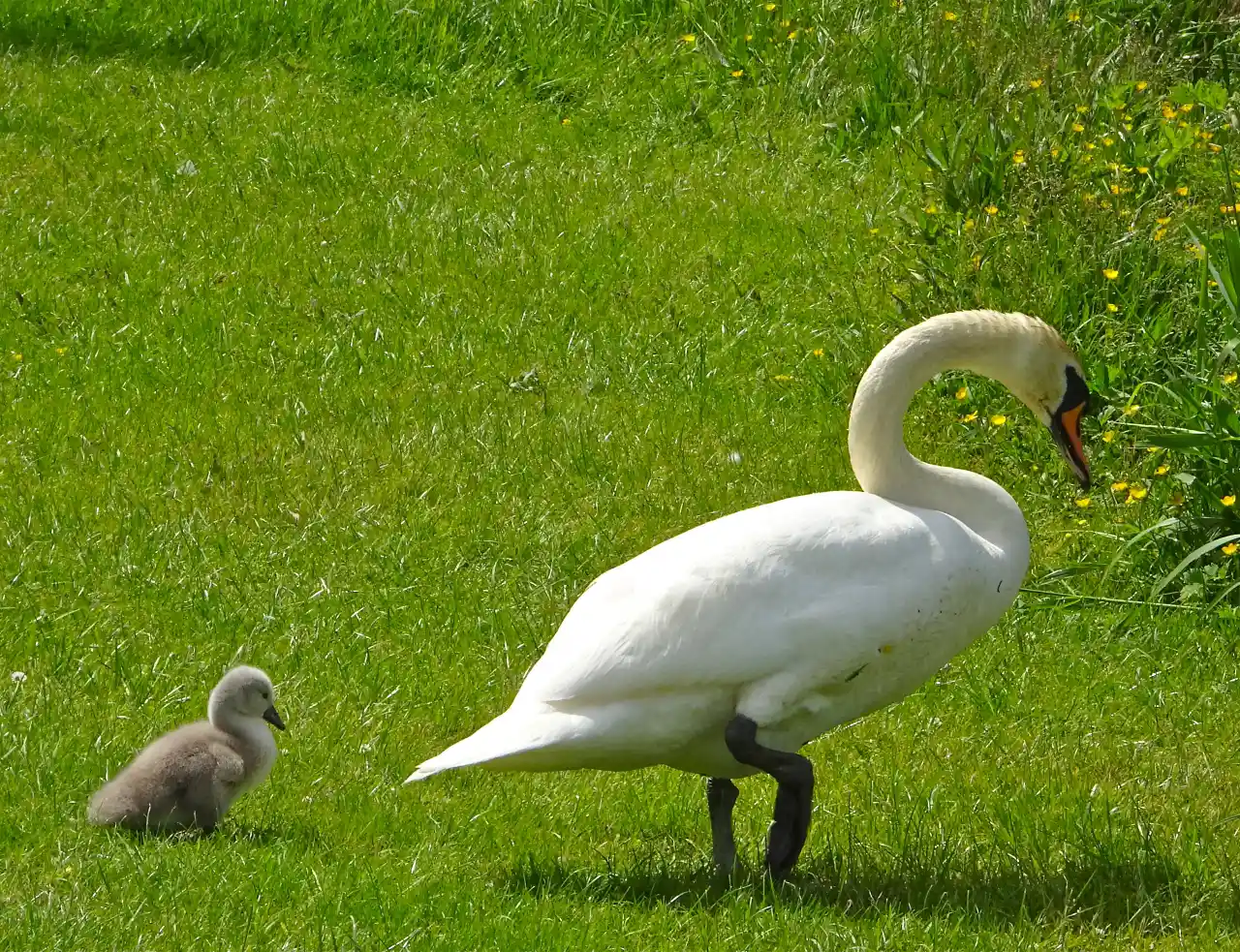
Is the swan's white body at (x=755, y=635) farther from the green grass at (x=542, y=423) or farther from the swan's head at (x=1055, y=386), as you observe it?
the swan's head at (x=1055, y=386)

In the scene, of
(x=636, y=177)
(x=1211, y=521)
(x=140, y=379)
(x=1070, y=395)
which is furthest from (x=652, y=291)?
(x=1070, y=395)

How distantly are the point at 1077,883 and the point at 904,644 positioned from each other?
0.75 m

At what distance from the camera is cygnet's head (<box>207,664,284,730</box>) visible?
5.43 metres

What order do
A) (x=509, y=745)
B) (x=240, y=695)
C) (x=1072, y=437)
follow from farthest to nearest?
(x=1072, y=437), (x=240, y=695), (x=509, y=745)

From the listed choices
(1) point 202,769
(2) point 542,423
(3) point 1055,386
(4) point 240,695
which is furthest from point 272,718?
(2) point 542,423

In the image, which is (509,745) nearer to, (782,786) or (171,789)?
(782,786)

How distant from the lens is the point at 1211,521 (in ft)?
23.3

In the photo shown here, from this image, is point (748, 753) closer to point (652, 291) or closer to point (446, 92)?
point (652, 291)

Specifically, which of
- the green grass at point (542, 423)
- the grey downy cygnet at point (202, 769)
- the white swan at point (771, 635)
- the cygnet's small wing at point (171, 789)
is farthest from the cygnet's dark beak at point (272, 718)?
the white swan at point (771, 635)

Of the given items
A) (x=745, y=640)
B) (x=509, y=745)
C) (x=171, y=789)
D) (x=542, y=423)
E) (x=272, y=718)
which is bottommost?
(x=542, y=423)

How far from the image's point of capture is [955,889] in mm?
4938

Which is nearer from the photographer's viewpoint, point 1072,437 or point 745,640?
point 745,640

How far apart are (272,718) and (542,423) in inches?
113

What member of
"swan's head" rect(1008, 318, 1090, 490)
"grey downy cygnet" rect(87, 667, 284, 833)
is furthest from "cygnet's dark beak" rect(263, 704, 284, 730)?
"swan's head" rect(1008, 318, 1090, 490)
